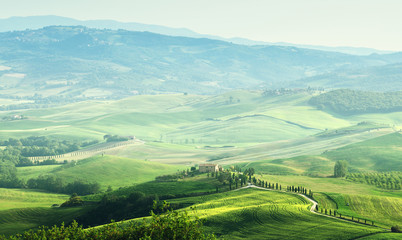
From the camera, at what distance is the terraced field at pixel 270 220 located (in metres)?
114

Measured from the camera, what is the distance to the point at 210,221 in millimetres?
127625

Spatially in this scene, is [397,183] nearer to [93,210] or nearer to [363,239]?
[363,239]

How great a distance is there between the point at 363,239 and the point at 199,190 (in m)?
81.7

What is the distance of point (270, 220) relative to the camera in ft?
418

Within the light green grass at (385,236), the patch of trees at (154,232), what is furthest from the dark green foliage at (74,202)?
the light green grass at (385,236)

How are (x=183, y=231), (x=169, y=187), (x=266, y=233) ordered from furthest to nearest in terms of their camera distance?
1. (x=169, y=187)
2. (x=266, y=233)
3. (x=183, y=231)

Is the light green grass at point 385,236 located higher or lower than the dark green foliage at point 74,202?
higher

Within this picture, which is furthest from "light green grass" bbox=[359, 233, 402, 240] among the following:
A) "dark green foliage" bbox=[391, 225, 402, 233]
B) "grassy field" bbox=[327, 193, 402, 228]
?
"grassy field" bbox=[327, 193, 402, 228]

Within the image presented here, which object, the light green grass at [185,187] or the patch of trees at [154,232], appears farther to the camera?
the light green grass at [185,187]

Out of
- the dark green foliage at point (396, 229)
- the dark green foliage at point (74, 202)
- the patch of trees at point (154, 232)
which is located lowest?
the dark green foliage at point (74, 202)

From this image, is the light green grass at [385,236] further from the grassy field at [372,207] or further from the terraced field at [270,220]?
the grassy field at [372,207]

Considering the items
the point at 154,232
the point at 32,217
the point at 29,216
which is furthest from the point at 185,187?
the point at 154,232

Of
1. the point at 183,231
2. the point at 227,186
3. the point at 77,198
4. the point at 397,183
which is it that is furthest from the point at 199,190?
the point at 183,231

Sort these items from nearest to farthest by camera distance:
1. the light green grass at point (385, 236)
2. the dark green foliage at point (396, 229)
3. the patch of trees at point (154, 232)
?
the patch of trees at point (154, 232)
the light green grass at point (385, 236)
the dark green foliage at point (396, 229)
